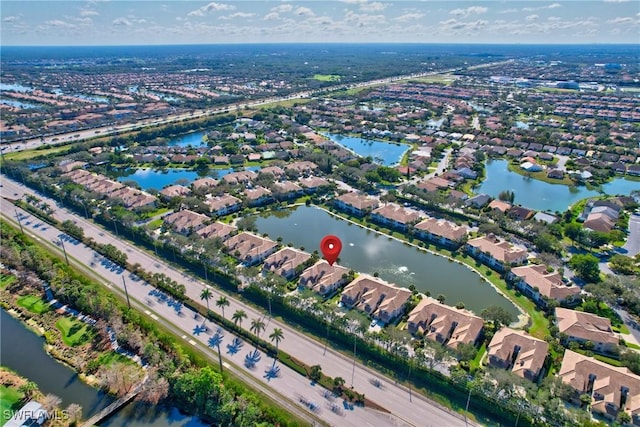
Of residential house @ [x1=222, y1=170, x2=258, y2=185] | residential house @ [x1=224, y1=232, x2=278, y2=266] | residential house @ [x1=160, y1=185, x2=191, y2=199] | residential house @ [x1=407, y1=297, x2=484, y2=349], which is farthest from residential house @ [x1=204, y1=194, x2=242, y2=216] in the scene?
residential house @ [x1=407, y1=297, x2=484, y2=349]

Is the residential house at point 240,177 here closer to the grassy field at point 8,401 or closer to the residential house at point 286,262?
the residential house at point 286,262

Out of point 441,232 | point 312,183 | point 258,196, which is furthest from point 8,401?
point 312,183

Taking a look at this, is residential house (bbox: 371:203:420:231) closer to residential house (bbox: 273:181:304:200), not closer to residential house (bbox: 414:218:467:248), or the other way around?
residential house (bbox: 414:218:467:248)

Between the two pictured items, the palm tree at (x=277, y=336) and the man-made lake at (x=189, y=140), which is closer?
the palm tree at (x=277, y=336)

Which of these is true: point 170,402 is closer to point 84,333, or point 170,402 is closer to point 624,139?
point 84,333

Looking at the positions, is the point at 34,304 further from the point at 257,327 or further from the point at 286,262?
the point at 286,262

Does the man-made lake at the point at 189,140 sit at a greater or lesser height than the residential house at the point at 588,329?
lesser

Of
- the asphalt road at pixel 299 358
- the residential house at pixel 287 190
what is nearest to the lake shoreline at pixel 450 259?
the residential house at pixel 287 190

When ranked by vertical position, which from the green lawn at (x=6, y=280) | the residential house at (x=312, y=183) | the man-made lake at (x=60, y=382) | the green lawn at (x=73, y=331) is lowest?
the man-made lake at (x=60, y=382)
